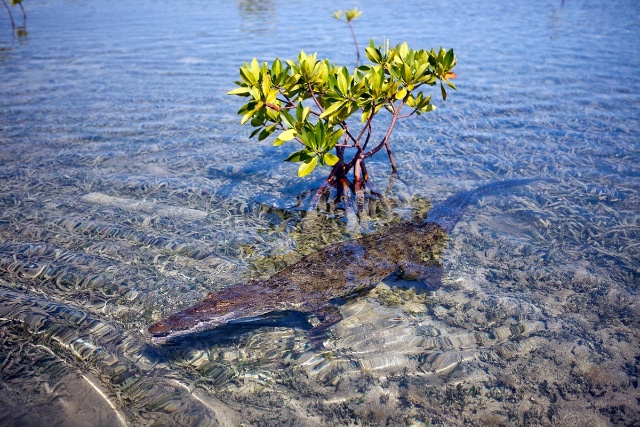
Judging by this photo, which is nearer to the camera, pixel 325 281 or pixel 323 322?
pixel 323 322

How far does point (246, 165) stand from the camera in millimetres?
7043

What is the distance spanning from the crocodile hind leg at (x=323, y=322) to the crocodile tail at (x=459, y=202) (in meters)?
1.79

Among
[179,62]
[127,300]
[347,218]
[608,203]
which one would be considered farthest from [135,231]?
[179,62]

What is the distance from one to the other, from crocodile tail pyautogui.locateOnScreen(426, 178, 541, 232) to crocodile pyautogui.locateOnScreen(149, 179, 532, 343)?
11 centimetres

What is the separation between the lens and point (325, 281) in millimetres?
4164

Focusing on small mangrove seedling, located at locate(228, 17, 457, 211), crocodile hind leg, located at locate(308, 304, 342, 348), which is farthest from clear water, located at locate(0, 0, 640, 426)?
small mangrove seedling, located at locate(228, 17, 457, 211)

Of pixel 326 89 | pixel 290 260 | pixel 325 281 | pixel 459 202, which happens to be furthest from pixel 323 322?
pixel 326 89

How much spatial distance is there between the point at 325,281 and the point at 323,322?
378 mm

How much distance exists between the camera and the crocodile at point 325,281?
371cm

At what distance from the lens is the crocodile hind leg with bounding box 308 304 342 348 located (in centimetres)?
386

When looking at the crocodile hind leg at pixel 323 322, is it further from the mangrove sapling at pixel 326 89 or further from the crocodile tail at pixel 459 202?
the crocodile tail at pixel 459 202

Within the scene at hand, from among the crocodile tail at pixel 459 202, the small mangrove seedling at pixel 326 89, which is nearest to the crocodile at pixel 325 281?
the crocodile tail at pixel 459 202

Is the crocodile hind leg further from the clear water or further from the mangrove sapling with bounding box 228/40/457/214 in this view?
the mangrove sapling with bounding box 228/40/457/214

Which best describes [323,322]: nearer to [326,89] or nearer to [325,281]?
[325,281]
